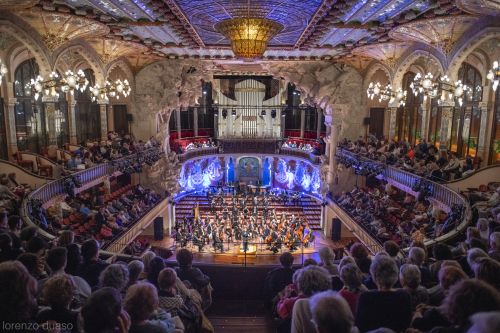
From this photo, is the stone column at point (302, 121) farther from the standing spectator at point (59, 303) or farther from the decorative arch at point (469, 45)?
the standing spectator at point (59, 303)

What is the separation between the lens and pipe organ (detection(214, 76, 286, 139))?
28.2 meters

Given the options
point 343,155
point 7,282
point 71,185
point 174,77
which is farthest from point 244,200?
point 7,282

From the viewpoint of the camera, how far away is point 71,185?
12.1 metres

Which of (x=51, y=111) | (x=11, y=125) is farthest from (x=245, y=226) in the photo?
(x=11, y=125)

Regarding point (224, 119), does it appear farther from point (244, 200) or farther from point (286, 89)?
point (244, 200)

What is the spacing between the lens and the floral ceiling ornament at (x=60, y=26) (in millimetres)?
11084

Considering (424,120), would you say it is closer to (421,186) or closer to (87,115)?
(421,186)

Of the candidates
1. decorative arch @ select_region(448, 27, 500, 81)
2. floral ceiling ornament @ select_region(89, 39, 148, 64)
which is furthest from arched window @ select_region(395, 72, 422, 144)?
floral ceiling ornament @ select_region(89, 39, 148, 64)

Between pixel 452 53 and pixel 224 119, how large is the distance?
17853 mm

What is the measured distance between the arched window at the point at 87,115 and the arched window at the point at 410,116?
17731mm

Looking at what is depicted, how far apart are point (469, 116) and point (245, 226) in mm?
11316

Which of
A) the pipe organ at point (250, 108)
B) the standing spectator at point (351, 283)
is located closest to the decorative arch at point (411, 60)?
the pipe organ at point (250, 108)

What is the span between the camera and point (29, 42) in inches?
480

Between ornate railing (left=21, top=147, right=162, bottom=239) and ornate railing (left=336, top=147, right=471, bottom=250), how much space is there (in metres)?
8.75
